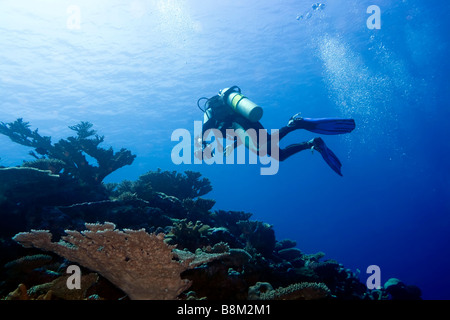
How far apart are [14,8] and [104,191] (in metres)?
17.9

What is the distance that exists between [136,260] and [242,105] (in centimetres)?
524

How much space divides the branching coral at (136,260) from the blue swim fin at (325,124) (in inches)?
227

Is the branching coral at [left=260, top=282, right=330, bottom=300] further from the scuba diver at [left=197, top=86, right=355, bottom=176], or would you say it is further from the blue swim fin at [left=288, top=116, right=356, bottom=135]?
the blue swim fin at [left=288, top=116, right=356, bottom=135]

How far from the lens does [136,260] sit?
2.31 metres

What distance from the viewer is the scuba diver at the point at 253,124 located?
6855 mm

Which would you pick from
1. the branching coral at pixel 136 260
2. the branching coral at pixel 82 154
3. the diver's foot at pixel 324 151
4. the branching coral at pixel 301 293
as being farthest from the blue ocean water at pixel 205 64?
the branching coral at pixel 301 293

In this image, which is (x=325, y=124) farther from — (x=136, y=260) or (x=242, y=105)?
(x=136, y=260)

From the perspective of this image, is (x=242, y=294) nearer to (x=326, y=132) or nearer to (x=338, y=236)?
(x=326, y=132)

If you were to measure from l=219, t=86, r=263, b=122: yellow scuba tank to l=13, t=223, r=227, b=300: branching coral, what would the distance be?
4.68m

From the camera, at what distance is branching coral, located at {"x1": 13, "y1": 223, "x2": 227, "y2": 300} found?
230cm

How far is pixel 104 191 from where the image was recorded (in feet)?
23.9

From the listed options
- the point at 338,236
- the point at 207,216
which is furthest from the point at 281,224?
the point at 207,216

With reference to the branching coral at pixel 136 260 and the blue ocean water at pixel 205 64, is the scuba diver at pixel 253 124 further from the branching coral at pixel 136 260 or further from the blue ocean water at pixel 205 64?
the blue ocean water at pixel 205 64

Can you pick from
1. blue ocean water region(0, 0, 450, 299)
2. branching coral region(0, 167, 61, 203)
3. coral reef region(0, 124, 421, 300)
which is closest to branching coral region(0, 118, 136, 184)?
coral reef region(0, 124, 421, 300)
